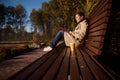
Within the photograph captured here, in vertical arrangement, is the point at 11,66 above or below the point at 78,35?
below

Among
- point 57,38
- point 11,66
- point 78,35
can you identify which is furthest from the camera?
point 11,66

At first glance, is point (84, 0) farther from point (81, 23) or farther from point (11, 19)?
point (11, 19)

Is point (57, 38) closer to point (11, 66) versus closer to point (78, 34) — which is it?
point (78, 34)

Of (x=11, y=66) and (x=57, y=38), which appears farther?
(x=11, y=66)

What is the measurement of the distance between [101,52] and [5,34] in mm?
101352

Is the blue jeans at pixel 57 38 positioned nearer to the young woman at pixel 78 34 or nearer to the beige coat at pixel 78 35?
the young woman at pixel 78 34

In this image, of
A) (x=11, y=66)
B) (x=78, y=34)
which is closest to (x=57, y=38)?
(x=78, y=34)

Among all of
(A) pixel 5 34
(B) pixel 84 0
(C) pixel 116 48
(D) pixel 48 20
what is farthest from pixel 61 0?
(A) pixel 5 34

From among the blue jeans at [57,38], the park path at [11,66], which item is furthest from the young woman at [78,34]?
the park path at [11,66]

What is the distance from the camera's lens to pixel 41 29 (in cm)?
9919

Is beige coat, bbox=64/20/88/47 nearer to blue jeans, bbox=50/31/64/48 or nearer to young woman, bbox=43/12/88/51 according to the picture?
young woman, bbox=43/12/88/51

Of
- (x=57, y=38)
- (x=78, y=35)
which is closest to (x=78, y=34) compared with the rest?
(x=78, y=35)

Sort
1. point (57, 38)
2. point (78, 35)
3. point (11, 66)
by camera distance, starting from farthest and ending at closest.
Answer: point (11, 66) → point (57, 38) → point (78, 35)

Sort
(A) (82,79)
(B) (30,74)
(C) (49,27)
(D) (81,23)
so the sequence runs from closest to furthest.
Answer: (A) (82,79) → (B) (30,74) → (D) (81,23) → (C) (49,27)
